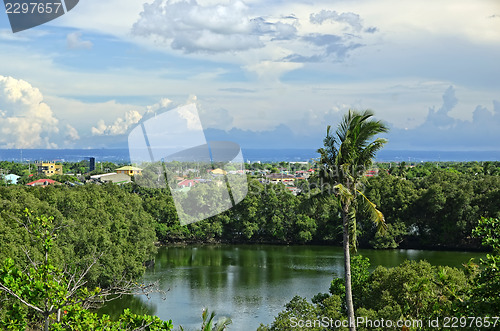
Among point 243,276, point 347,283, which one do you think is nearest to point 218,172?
point 243,276

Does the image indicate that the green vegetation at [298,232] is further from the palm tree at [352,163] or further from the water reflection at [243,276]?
the water reflection at [243,276]

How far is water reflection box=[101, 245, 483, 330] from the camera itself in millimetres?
19812

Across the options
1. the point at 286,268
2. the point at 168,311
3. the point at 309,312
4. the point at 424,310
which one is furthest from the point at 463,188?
the point at 424,310

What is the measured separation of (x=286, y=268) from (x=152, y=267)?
24.4 ft

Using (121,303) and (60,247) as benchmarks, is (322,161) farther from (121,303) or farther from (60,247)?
(121,303)

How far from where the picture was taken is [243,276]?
2634 cm

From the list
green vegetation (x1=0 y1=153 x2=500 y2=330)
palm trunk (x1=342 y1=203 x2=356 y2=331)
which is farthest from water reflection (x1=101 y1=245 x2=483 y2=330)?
palm trunk (x1=342 y1=203 x2=356 y2=331)

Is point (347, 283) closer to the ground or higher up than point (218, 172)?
closer to the ground

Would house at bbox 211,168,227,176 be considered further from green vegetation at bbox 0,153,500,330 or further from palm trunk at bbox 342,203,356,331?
palm trunk at bbox 342,203,356,331

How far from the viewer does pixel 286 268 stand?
28.3 m

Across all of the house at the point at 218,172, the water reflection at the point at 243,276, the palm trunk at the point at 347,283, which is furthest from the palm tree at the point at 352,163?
the house at the point at 218,172

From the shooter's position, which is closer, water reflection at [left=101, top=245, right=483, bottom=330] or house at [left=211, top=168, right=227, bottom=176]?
water reflection at [left=101, top=245, right=483, bottom=330]

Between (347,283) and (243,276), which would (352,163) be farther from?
(243,276)

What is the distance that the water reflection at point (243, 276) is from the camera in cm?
1981
